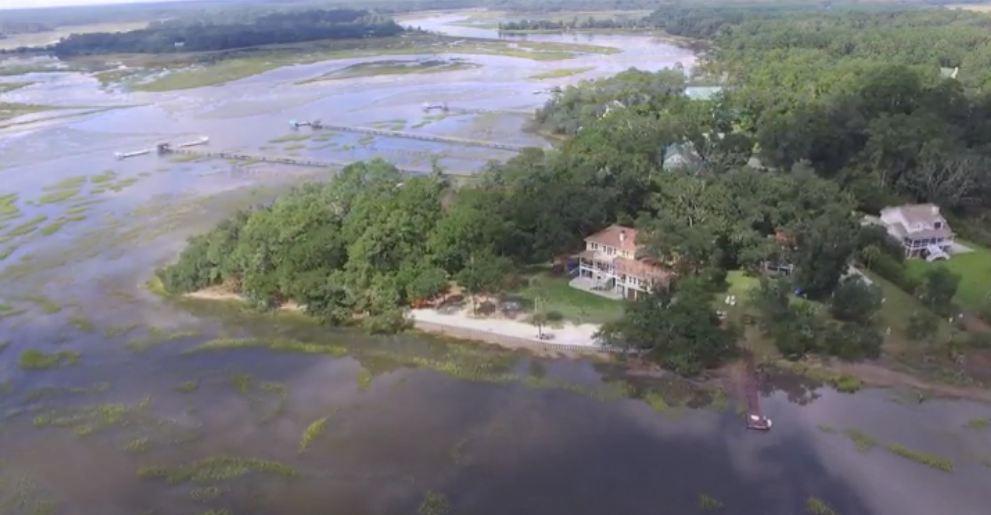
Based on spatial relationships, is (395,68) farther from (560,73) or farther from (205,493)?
(205,493)

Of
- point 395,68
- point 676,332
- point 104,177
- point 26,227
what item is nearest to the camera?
point 676,332

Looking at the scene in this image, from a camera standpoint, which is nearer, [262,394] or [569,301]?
[262,394]

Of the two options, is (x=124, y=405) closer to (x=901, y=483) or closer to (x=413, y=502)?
(x=413, y=502)

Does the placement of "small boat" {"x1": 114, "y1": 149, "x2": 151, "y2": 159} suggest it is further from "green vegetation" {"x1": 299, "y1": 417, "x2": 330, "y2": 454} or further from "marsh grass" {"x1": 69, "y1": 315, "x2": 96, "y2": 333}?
"green vegetation" {"x1": 299, "y1": 417, "x2": 330, "y2": 454}

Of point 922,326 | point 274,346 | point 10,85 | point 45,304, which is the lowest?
point 274,346

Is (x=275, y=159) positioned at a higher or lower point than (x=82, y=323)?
higher

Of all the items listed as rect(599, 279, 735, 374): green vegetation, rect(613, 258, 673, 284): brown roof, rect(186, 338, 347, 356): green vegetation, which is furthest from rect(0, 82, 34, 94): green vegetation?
rect(599, 279, 735, 374): green vegetation

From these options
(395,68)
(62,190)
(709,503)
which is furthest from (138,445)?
(395,68)
